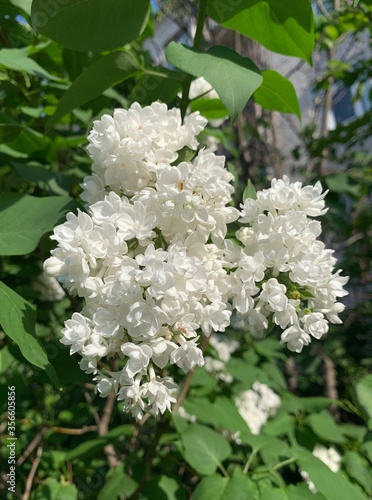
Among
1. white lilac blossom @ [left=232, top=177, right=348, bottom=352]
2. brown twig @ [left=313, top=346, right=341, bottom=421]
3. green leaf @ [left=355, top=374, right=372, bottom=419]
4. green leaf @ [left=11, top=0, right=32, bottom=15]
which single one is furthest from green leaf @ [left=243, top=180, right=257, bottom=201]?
brown twig @ [left=313, top=346, right=341, bottom=421]

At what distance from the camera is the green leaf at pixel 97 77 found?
82 cm

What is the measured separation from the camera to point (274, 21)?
0.86 m

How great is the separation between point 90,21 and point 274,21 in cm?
36

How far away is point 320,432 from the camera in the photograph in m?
1.53

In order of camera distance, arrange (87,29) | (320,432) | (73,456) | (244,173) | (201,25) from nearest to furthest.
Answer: (87,29), (201,25), (73,456), (320,432), (244,173)

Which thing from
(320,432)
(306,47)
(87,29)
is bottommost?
(320,432)

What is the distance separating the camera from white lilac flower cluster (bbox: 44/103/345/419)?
0.59 metres

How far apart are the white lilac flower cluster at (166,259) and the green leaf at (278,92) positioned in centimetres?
29

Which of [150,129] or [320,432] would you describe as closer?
[150,129]

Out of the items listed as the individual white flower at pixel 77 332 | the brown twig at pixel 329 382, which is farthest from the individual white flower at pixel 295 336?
the brown twig at pixel 329 382

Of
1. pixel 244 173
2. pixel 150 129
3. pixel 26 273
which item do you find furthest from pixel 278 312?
pixel 244 173

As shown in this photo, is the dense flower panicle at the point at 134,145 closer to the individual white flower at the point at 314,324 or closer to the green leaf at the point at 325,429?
the individual white flower at the point at 314,324

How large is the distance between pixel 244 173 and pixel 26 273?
8.85ft

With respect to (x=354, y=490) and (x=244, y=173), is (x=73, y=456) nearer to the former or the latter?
(x=354, y=490)
